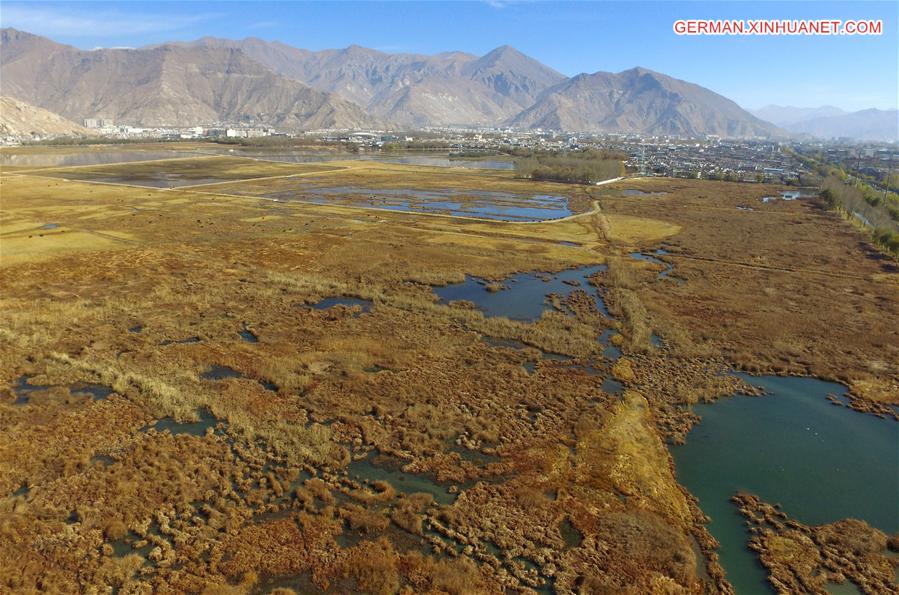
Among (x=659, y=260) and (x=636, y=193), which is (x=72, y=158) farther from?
(x=659, y=260)

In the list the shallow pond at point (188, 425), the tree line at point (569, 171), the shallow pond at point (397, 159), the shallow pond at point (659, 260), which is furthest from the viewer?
the shallow pond at point (397, 159)

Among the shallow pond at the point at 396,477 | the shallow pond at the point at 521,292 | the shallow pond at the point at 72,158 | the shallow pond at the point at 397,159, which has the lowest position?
the shallow pond at the point at 396,477

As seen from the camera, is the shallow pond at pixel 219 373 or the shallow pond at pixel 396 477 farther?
the shallow pond at pixel 219 373

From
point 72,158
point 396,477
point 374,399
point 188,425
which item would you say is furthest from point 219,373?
point 72,158

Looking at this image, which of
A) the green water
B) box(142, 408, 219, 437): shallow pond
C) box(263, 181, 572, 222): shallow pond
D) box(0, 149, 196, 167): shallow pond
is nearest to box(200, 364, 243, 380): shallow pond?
box(142, 408, 219, 437): shallow pond

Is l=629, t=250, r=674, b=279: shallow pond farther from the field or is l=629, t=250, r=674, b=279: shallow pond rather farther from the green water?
the green water

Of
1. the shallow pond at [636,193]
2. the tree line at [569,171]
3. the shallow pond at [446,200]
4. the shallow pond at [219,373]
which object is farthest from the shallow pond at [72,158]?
the shallow pond at [219,373]

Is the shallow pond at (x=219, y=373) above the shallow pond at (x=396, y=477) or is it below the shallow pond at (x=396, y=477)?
above

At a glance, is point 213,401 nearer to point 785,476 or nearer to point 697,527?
point 697,527

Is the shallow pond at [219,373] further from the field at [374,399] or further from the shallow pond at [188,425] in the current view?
the shallow pond at [188,425]
